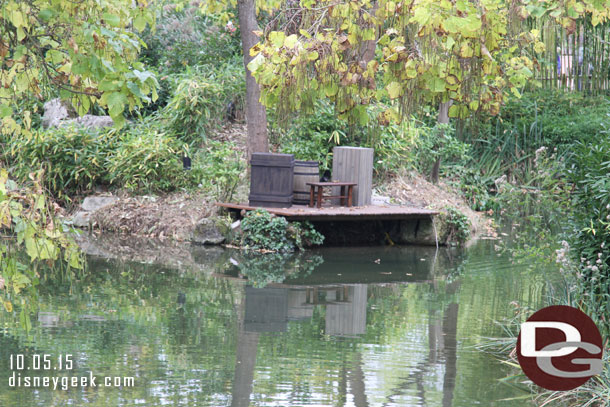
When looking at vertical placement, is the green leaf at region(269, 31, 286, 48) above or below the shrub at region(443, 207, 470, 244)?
above

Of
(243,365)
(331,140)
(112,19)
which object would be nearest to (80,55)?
(112,19)

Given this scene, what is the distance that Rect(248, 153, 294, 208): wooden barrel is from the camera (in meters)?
12.0

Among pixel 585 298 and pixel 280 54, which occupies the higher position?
pixel 280 54

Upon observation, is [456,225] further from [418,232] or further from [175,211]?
[175,211]

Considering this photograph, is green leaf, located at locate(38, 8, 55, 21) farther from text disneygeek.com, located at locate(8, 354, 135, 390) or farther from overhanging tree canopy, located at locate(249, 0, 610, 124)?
text disneygeek.com, located at locate(8, 354, 135, 390)

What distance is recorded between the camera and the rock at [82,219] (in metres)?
13.9

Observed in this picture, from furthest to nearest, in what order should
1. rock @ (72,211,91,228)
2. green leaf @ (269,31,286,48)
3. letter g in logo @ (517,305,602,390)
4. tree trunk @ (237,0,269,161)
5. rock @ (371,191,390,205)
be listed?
1. rock @ (72,211,91,228)
2. rock @ (371,191,390,205)
3. tree trunk @ (237,0,269,161)
4. green leaf @ (269,31,286,48)
5. letter g in logo @ (517,305,602,390)

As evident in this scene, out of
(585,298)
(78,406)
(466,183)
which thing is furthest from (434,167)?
(78,406)

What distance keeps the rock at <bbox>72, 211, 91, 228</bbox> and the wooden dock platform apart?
2.46m

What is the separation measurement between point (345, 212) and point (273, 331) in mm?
4843

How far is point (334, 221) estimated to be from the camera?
1329cm

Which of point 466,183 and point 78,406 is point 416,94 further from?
point 466,183

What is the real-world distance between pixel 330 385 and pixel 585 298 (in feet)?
6.18

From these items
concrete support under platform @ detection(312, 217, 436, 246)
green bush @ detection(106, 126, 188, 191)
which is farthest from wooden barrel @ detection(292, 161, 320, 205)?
green bush @ detection(106, 126, 188, 191)
